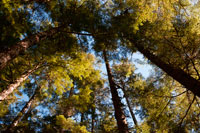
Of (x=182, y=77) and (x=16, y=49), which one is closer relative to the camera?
(x=16, y=49)

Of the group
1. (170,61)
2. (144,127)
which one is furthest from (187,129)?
(170,61)

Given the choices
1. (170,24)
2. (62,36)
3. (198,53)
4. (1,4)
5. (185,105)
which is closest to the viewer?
(1,4)

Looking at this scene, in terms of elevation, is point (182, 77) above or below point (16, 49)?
below

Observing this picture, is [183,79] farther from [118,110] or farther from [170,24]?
[118,110]

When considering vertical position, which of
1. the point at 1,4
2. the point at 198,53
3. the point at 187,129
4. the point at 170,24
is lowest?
the point at 187,129

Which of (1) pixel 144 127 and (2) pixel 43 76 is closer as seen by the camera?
(1) pixel 144 127

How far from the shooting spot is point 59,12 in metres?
5.51

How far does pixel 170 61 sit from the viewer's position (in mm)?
5707

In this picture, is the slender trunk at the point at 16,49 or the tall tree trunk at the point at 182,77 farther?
the tall tree trunk at the point at 182,77

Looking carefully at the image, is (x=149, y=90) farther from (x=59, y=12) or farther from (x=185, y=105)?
(x=59, y=12)

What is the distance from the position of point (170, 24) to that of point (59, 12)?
15.4 feet

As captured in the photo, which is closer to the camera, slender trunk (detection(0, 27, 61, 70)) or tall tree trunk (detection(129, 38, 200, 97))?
slender trunk (detection(0, 27, 61, 70))

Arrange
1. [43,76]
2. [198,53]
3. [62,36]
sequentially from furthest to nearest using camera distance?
1. [43,76]
2. [62,36]
3. [198,53]

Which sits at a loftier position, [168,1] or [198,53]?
[168,1]
